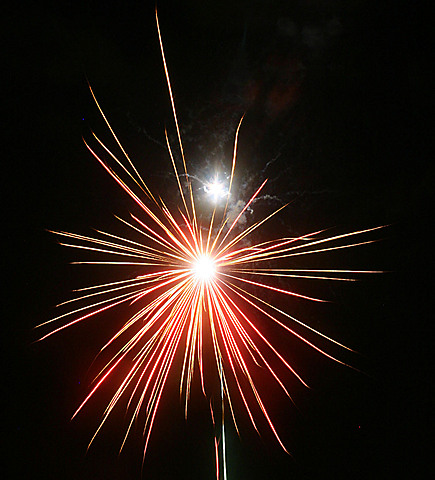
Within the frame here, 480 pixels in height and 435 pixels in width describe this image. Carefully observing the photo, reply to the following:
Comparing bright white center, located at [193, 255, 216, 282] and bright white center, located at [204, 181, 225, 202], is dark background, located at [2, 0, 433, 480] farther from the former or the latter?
bright white center, located at [193, 255, 216, 282]

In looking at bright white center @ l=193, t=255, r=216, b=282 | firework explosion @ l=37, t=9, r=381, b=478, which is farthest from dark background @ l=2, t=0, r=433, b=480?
bright white center @ l=193, t=255, r=216, b=282

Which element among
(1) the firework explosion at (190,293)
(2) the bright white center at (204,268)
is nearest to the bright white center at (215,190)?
(1) the firework explosion at (190,293)

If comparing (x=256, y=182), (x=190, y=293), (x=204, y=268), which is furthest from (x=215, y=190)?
(x=190, y=293)

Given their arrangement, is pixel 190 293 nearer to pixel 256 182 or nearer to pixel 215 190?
pixel 215 190

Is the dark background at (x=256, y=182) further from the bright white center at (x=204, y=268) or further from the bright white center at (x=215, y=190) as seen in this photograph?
the bright white center at (x=204, y=268)

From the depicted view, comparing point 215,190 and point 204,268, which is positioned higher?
point 215,190
